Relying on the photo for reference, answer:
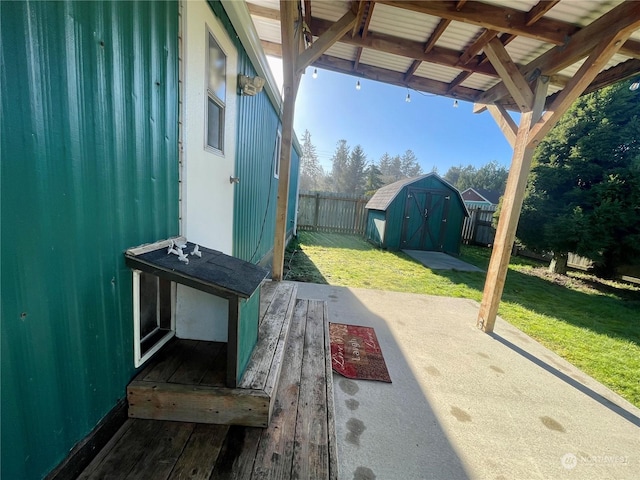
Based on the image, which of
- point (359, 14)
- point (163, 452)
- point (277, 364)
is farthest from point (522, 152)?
point (163, 452)

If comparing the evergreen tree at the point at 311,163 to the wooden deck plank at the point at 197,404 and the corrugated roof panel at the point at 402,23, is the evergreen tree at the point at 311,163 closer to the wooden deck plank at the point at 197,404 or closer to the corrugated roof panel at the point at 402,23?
the corrugated roof panel at the point at 402,23

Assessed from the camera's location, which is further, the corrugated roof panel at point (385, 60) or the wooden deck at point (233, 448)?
the corrugated roof panel at point (385, 60)

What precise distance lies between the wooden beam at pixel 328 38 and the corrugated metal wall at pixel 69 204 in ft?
6.45

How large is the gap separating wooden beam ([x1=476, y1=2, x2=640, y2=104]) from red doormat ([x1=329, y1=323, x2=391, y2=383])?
3.35 meters

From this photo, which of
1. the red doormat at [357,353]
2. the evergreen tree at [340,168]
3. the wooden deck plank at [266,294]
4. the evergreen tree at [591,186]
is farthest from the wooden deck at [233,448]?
the evergreen tree at [340,168]

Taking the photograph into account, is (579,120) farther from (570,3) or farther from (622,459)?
(622,459)

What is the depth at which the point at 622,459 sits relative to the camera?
171cm

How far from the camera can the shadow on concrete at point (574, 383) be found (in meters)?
2.12

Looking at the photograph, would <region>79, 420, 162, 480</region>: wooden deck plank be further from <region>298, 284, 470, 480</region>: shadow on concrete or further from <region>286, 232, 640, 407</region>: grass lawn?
<region>286, 232, 640, 407</region>: grass lawn

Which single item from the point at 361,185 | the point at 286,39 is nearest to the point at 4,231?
the point at 286,39

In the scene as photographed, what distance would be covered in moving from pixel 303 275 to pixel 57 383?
13.4ft

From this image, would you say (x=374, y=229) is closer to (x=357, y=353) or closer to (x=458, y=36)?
(x=458, y=36)

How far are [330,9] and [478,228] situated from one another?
10772 millimetres

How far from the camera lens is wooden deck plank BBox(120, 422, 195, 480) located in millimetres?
1084
